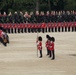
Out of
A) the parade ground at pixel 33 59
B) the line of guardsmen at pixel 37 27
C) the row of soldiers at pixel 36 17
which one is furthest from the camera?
the line of guardsmen at pixel 37 27

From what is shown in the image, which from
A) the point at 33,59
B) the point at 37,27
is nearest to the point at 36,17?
the point at 37,27

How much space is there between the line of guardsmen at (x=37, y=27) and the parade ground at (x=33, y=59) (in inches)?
218

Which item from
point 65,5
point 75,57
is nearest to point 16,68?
point 75,57

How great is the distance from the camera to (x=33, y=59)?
23969 mm

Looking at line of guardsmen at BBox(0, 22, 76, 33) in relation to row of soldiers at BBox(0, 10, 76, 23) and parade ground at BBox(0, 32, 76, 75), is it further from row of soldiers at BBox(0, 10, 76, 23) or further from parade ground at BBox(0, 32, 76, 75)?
parade ground at BBox(0, 32, 76, 75)

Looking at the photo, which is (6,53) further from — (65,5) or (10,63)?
(65,5)

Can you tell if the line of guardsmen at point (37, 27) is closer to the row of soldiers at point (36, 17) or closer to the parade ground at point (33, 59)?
the row of soldiers at point (36, 17)

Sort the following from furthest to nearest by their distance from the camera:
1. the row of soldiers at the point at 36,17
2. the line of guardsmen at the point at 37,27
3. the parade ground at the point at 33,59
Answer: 1. the line of guardsmen at the point at 37,27
2. the row of soldiers at the point at 36,17
3. the parade ground at the point at 33,59

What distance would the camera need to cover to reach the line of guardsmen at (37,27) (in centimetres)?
3809

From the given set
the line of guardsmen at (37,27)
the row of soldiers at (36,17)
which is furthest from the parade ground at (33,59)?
the line of guardsmen at (37,27)

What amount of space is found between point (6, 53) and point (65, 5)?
26.2 m

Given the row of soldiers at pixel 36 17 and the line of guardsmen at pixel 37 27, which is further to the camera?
the line of guardsmen at pixel 37 27

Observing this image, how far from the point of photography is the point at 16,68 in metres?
21.5

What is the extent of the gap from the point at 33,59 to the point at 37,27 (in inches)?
568
